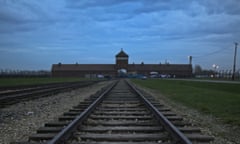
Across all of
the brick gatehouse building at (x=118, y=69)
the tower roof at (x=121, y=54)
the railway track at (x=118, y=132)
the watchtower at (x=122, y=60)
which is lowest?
the railway track at (x=118, y=132)

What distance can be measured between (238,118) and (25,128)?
6595 mm

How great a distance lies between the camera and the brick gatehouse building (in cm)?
14412

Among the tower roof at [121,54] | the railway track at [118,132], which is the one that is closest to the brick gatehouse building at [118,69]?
the tower roof at [121,54]

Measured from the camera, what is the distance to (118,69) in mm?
145375

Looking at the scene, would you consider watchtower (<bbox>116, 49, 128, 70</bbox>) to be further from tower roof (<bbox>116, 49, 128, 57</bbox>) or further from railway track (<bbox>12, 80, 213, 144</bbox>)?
railway track (<bbox>12, 80, 213, 144</bbox>)

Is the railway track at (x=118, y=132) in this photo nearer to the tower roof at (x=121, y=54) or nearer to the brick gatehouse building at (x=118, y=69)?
the brick gatehouse building at (x=118, y=69)

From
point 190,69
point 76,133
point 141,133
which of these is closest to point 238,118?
point 141,133

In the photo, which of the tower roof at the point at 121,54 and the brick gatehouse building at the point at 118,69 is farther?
the tower roof at the point at 121,54

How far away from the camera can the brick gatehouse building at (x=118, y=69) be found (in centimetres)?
14412

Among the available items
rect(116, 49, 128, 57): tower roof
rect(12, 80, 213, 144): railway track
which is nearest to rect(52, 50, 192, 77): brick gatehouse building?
rect(116, 49, 128, 57): tower roof

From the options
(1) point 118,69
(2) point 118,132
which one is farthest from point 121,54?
(2) point 118,132

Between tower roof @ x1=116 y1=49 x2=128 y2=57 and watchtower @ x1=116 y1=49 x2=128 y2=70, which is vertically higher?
tower roof @ x1=116 y1=49 x2=128 y2=57

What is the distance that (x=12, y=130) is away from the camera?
7.79 metres

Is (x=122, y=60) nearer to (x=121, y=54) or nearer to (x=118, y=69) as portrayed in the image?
(x=121, y=54)
